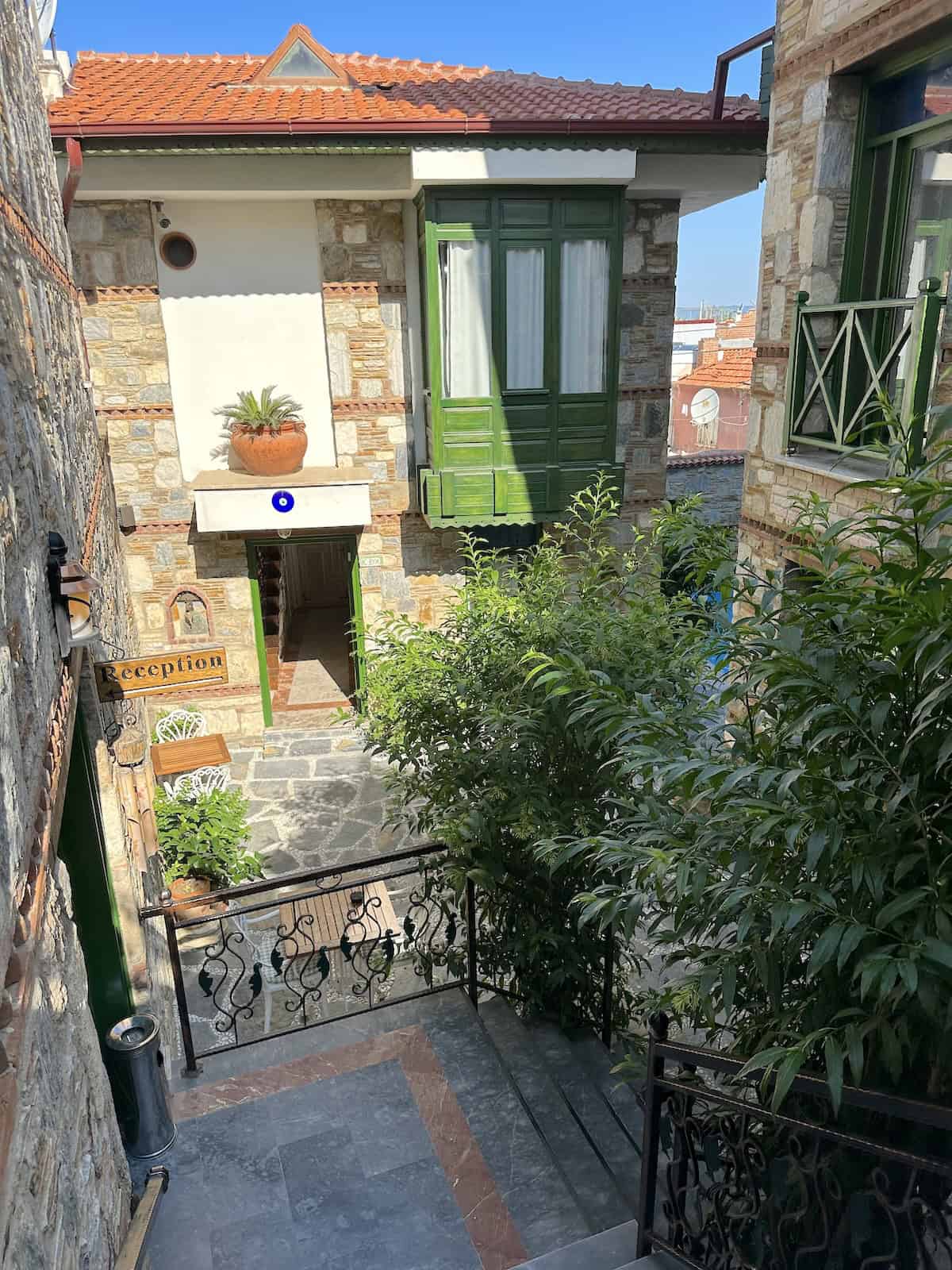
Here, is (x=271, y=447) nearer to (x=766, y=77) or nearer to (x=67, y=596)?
(x=766, y=77)

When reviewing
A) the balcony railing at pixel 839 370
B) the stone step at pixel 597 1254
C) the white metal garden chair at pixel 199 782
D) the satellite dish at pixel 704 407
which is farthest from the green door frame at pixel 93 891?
the satellite dish at pixel 704 407

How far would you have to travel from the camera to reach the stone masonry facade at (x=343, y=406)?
28.8 feet

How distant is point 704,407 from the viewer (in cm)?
2708

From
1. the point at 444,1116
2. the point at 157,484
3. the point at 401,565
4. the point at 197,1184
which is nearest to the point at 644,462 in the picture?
the point at 401,565

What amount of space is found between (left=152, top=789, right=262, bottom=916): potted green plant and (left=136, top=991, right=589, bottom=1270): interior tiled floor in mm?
2530

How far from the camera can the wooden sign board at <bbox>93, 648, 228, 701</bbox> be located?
12.5 feet

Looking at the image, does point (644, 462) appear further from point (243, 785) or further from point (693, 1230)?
point (693, 1230)

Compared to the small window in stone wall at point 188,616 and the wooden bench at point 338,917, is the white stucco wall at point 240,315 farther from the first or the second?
the wooden bench at point 338,917

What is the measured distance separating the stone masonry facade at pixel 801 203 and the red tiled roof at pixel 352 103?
9.43 feet

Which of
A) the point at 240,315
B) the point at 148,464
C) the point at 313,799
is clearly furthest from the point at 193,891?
the point at 240,315

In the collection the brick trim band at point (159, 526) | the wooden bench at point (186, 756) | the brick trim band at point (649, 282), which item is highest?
Result: the brick trim band at point (649, 282)

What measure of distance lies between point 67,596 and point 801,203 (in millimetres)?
4899

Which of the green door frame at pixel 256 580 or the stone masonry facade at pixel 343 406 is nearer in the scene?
the stone masonry facade at pixel 343 406

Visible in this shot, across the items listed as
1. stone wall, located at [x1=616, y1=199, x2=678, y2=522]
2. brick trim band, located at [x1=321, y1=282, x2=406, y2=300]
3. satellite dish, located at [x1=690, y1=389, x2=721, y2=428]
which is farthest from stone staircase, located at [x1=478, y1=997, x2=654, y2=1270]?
satellite dish, located at [x1=690, y1=389, x2=721, y2=428]
